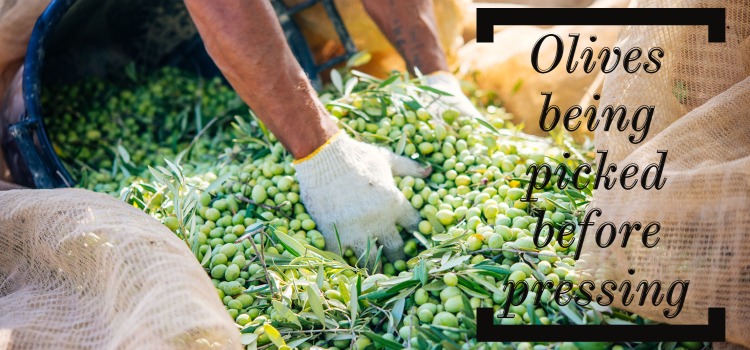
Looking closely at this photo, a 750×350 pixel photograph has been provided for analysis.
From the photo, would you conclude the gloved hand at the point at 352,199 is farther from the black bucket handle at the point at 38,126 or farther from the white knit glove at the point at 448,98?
the black bucket handle at the point at 38,126

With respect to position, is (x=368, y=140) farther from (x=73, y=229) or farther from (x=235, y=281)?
(x=73, y=229)

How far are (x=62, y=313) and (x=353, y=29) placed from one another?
1.63 meters

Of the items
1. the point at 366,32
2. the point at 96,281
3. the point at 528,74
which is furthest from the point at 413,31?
the point at 96,281

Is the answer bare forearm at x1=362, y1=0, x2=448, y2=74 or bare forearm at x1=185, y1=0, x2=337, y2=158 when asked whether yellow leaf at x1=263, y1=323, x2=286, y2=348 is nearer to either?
bare forearm at x1=185, y1=0, x2=337, y2=158

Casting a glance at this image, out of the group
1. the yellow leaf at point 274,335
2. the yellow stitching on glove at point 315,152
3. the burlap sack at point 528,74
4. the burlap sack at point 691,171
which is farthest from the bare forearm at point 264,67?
the burlap sack at point 528,74

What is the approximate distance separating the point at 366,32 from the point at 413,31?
12.1 inches

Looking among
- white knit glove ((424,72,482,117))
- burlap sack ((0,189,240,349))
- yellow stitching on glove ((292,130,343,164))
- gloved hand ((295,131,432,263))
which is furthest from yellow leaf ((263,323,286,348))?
white knit glove ((424,72,482,117))

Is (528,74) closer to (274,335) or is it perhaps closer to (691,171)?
(691,171)

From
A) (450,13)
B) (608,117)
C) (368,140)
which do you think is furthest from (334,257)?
(450,13)

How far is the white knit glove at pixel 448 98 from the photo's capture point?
218 centimetres

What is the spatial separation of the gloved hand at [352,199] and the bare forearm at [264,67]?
2.2 inches

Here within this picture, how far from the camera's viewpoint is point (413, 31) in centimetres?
238

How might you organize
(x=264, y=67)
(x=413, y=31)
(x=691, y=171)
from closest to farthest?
(x=691, y=171)
(x=264, y=67)
(x=413, y=31)

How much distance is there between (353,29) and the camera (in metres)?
2.64
